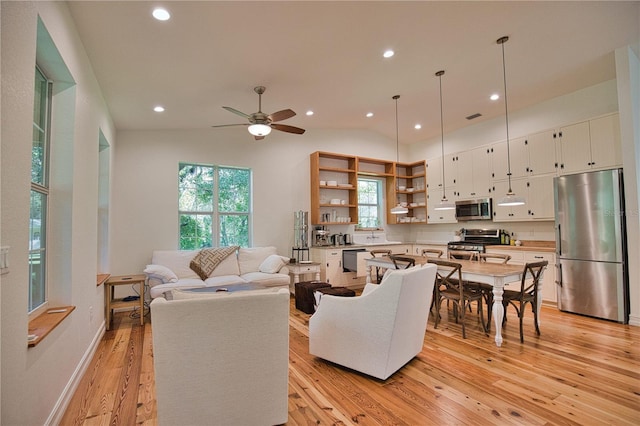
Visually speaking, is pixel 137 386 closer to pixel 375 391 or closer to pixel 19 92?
pixel 375 391

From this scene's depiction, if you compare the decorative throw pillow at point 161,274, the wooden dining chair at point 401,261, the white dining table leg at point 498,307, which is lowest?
the white dining table leg at point 498,307

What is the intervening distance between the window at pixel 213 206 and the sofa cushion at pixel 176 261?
393 mm

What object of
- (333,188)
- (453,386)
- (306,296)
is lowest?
(453,386)

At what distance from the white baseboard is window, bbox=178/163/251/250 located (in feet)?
7.89

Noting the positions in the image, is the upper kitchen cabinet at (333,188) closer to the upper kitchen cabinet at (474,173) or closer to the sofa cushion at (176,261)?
the upper kitchen cabinet at (474,173)

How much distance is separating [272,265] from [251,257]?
0.52 meters

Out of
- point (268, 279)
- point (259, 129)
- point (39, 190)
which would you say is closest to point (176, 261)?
point (268, 279)

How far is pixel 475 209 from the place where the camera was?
6.04m

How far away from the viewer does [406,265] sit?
14.3 feet

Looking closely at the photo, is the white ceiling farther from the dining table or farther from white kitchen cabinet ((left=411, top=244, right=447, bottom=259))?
white kitchen cabinet ((left=411, top=244, right=447, bottom=259))

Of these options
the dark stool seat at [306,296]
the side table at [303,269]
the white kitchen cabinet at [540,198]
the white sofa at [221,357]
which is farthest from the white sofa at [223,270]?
the white kitchen cabinet at [540,198]

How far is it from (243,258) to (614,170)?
556 cm

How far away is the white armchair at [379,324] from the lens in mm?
2451

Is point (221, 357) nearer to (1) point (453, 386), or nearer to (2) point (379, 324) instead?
(2) point (379, 324)
